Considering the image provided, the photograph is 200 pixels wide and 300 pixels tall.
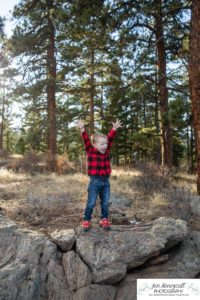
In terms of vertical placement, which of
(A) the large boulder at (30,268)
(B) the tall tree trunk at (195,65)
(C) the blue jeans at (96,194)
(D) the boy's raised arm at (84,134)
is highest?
(B) the tall tree trunk at (195,65)

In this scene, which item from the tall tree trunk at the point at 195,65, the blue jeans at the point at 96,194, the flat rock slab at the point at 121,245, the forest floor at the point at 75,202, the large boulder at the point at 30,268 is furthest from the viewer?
the tall tree trunk at the point at 195,65

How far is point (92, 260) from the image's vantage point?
17.0 feet

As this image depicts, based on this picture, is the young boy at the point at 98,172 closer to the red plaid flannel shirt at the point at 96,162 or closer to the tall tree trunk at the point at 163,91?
the red plaid flannel shirt at the point at 96,162

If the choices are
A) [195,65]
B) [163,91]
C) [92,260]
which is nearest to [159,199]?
[195,65]

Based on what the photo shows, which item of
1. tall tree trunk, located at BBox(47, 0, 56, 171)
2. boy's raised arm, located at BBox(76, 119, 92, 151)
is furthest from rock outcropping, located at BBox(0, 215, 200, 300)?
tall tree trunk, located at BBox(47, 0, 56, 171)

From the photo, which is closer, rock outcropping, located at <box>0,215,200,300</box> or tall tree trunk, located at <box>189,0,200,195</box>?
rock outcropping, located at <box>0,215,200,300</box>

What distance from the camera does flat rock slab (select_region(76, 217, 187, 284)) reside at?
511 centimetres

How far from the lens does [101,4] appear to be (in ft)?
30.8

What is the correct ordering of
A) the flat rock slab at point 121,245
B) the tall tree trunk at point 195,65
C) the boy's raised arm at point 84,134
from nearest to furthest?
1. the flat rock slab at point 121,245
2. the boy's raised arm at point 84,134
3. the tall tree trunk at point 195,65

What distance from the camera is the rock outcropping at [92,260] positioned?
4.90m

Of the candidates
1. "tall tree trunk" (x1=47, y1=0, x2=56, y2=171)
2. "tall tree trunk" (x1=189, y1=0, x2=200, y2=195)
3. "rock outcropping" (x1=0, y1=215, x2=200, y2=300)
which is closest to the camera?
"rock outcropping" (x1=0, y1=215, x2=200, y2=300)

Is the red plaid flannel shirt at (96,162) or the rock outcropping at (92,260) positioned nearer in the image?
the rock outcropping at (92,260)

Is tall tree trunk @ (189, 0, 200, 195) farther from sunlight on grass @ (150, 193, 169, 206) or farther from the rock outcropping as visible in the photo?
the rock outcropping

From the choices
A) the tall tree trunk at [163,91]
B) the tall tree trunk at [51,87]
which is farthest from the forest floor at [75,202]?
the tall tree trunk at [51,87]
